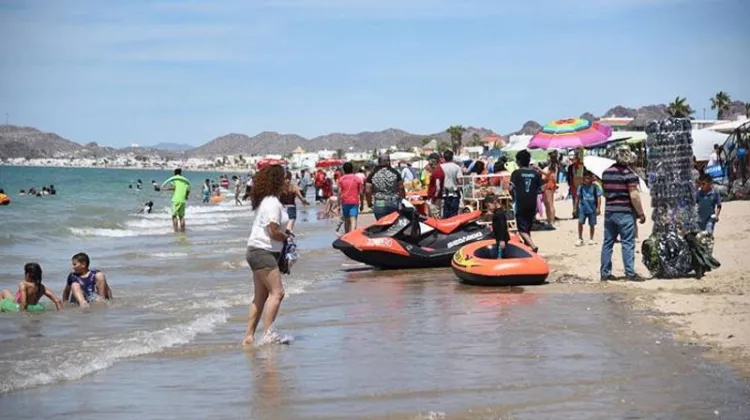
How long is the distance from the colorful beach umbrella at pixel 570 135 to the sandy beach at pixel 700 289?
245cm

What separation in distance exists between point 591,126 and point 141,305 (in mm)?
11347

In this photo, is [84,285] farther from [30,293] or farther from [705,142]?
[705,142]

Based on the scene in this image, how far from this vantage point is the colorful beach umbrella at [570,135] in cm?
1952

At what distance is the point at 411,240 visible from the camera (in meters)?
14.4

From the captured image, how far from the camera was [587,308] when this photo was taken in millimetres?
9758

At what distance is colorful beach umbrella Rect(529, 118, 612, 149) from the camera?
768 inches

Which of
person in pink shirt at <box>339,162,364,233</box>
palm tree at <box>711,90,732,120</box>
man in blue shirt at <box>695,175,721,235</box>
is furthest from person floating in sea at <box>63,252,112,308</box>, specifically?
palm tree at <box>711,90,732,120</box>

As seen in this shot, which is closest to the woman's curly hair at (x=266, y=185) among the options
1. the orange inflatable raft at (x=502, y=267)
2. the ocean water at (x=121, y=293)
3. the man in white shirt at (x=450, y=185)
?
the ocean water at (x=121, y=293)

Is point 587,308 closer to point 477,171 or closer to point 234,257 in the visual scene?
point 234,257

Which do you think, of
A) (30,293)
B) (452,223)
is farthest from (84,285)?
(452,223)

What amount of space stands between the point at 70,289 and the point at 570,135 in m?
11.1

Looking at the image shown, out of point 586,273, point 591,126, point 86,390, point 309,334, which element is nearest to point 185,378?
point 86,390

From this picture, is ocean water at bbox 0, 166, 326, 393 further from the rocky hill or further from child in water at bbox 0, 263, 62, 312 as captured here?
the rocky hill

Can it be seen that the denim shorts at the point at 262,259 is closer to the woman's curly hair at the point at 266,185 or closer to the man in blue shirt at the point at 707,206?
the woman's curly hair at the point at 266,185
